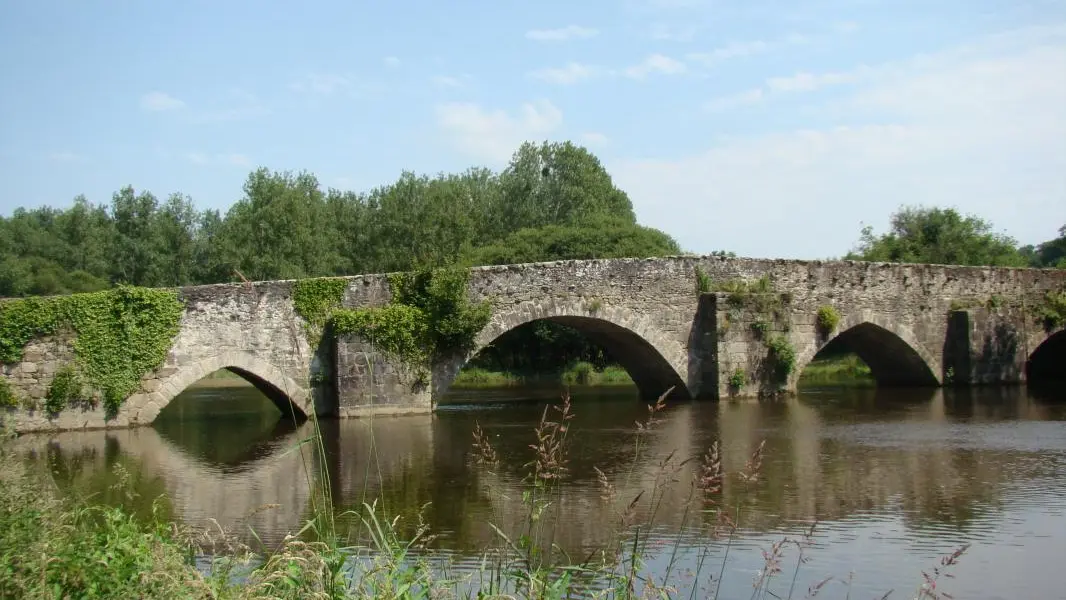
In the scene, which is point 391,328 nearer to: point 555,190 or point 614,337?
point 614,337

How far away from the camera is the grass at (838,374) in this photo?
84.5ft

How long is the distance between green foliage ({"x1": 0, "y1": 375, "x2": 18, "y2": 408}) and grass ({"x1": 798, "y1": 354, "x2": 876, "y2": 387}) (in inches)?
706

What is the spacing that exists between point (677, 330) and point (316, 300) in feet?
22.6

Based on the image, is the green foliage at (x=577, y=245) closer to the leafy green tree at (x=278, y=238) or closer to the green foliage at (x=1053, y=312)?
the leafy green tree at (x=278, y=238)

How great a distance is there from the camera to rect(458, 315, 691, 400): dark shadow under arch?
18562 millimetres

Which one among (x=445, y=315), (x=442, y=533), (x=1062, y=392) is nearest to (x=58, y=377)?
(x=445, y=315)

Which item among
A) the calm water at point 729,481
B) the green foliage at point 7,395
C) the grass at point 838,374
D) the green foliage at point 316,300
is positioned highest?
the green foliage at point 316,300

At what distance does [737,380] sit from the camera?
1883cm

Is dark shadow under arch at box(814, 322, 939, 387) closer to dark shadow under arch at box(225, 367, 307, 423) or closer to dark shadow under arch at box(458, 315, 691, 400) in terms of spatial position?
dark shadow under arch at box(458, 315, 691, 400)

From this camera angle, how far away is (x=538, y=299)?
17.5m

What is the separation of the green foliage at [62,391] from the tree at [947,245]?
2462cm

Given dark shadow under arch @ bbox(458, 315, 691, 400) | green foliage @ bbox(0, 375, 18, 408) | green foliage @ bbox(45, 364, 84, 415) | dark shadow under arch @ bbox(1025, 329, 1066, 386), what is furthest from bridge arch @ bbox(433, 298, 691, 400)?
dark shadow under arch @ bbox(1025, 329, 1066, 386)

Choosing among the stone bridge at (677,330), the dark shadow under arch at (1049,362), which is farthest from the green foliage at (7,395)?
the dark shadow under arch at (1049,362)

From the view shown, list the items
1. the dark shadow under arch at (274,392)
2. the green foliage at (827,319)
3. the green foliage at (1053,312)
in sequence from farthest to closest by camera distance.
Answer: the green foliage at (1053,312) → the green foliage at (827,319) → the dark shadow under arch at (274,392)
